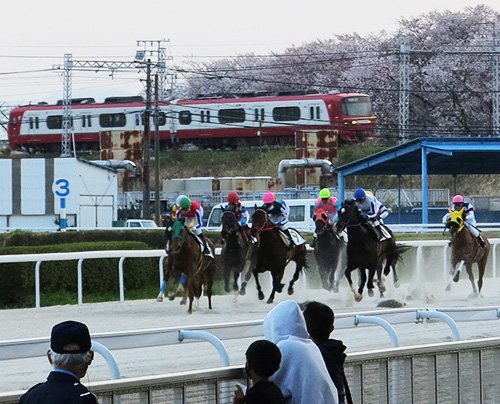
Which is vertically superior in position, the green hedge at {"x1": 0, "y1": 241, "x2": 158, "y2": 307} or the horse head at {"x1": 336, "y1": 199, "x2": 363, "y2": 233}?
the horse head at {"x1": 336, "y1": 199, "x2": 363, "y2": 233}

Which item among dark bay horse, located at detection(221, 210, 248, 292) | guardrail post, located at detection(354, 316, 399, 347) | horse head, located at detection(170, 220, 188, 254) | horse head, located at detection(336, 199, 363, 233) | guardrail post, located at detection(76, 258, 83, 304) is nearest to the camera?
guardrail post, located at detection(354, 316, 399, 347)

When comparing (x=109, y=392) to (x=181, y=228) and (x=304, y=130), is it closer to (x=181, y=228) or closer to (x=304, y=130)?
(x=181, y=228)

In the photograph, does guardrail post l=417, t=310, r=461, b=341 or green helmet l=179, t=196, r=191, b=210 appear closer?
guardrail post l=417, t=310, r=461, b=341

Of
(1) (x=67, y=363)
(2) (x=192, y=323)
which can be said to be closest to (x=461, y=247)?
(2) (x=192, y=323)

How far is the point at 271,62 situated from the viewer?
76.1 metres

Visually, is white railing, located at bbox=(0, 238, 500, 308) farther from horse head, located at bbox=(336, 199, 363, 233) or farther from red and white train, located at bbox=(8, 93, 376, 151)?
red and white train, located at bbox=(8, 93, 376, 151)

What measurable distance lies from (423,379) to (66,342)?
2.85 meters

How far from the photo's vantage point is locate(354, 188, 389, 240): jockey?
Result: 57.4ft

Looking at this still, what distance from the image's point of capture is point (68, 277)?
58.3ft

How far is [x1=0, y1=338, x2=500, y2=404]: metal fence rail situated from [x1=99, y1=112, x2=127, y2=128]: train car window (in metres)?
52.1

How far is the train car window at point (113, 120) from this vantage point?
2299 inches

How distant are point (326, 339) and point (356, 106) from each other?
50.0 metres

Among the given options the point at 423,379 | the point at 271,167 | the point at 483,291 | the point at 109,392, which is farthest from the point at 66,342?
the point at 271,167

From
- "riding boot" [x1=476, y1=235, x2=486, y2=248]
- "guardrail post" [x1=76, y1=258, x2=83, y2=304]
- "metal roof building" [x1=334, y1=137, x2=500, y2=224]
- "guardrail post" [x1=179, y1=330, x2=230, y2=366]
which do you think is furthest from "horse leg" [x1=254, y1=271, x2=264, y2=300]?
"metal roof building" [x1=334, y1=137, x2=500, y2=224]
